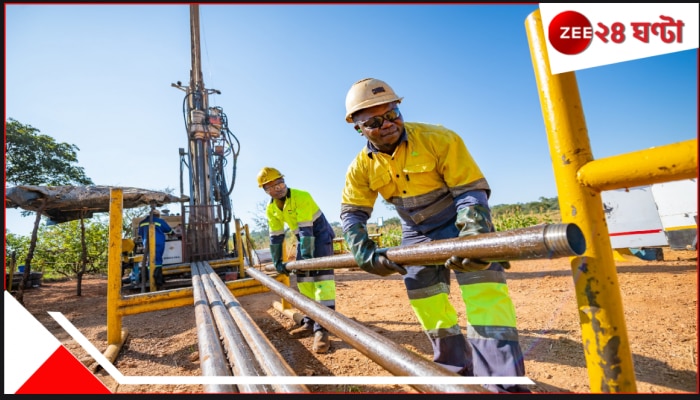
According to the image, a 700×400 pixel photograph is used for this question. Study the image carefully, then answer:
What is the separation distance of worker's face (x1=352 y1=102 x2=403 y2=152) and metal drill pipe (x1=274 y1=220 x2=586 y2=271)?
836 mm

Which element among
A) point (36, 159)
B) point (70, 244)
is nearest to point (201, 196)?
point (70, 244)

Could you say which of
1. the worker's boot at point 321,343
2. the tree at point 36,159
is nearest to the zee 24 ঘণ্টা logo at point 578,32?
the worker's boot at point 321,343

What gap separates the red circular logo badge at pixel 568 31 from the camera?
36.4 inches

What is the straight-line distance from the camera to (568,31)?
94 cm

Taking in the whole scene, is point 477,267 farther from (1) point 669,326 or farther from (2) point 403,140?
(1) point 669,326

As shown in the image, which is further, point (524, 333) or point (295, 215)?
point (295, 215)

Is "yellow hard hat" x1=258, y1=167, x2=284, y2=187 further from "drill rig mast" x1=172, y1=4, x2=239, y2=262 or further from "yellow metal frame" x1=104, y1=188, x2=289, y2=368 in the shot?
"drill rig mast" x1=172, y1=4, x2=239, y2=262

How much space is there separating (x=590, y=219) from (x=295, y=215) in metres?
3.24

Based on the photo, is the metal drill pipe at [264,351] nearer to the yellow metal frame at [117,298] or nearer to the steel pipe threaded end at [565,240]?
the steel pipe threaded end at [565,240]

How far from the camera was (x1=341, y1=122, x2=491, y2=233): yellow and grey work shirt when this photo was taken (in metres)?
1.81

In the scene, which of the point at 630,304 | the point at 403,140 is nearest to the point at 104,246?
the point at 403,140

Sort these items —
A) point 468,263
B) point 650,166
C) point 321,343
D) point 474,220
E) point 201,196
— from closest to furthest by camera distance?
point 650,166 < point 468,263 < point 474,220 < point 321,343 < point 201,196

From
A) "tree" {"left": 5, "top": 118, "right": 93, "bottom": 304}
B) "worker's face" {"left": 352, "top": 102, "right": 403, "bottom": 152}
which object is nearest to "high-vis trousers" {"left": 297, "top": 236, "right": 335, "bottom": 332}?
"worker's face" {"left": 352, "top": 102, "right": 403, "bottom": 152}

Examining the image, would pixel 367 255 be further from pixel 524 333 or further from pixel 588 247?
pixel 524 333
